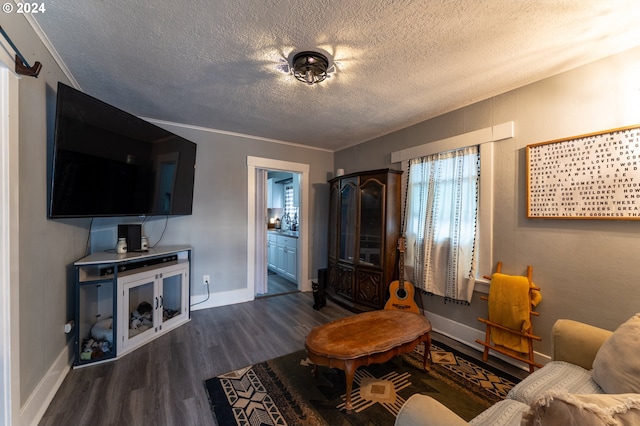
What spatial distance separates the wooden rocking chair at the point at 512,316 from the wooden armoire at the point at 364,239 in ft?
3.63

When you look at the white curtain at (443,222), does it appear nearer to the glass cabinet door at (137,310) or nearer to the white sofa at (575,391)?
the white sofa at (575,391)

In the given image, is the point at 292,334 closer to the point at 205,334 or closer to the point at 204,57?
the point at 205,334

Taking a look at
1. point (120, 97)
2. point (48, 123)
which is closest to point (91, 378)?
point (48, 123)

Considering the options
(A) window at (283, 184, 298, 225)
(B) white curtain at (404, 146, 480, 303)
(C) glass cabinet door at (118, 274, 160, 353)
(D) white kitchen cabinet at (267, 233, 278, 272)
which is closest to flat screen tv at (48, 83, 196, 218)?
(C) glass cabinet door at (118, 274, 160, 353)

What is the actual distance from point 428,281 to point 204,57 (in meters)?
3.02

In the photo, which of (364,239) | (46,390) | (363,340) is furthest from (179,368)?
(364,239)

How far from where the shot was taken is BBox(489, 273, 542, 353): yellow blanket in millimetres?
2031

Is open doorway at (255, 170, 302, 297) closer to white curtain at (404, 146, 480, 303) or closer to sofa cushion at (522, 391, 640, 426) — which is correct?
white curtain at (404, 146, 480, 303)

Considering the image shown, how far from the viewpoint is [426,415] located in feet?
2.98

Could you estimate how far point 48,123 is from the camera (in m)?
1.76

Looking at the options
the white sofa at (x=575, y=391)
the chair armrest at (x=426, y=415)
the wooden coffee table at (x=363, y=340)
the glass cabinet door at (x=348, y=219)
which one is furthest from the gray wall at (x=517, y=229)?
the chair armrest at (x=426, y=415)

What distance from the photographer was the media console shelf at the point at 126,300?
2156mm

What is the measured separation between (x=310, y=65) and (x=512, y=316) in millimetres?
2566

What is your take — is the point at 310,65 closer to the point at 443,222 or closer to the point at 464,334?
the point at 443,222
